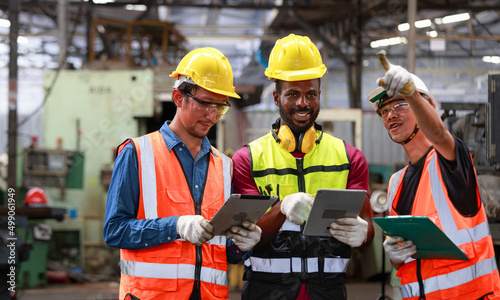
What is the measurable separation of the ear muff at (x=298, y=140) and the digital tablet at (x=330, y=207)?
0.58 m

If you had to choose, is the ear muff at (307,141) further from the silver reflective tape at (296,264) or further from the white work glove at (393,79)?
the white work glove at (393,79)

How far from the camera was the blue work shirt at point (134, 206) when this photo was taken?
257 centimetres

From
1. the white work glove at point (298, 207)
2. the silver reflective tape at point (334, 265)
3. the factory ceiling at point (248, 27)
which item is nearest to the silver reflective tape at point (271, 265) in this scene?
the silver reflective tape at point (334, 265)

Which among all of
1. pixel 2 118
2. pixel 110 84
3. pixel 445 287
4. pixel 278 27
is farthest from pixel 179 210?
pixel 2 118

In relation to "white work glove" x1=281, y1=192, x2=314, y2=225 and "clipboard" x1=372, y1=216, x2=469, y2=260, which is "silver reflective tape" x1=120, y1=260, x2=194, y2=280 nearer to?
"white work glove" x1=281, y1=192, x2=314, y2=225

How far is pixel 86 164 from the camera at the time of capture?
10344mm

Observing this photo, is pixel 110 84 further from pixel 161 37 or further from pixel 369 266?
pixel 369 266

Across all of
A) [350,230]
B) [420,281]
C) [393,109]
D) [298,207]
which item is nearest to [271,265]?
[298,207]

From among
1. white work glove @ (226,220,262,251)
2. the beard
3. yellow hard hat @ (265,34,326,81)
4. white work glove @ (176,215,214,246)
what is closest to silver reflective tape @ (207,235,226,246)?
white work glove @ (226,220,262,251)

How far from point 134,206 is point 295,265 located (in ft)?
2.94

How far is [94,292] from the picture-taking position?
8758mm

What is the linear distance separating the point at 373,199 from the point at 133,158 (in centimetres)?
502

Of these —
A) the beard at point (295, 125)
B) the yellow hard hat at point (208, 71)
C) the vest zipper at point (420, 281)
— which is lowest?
the vest zipper at point (420, 281)

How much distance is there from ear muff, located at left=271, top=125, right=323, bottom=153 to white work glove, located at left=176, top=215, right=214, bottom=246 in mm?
716
